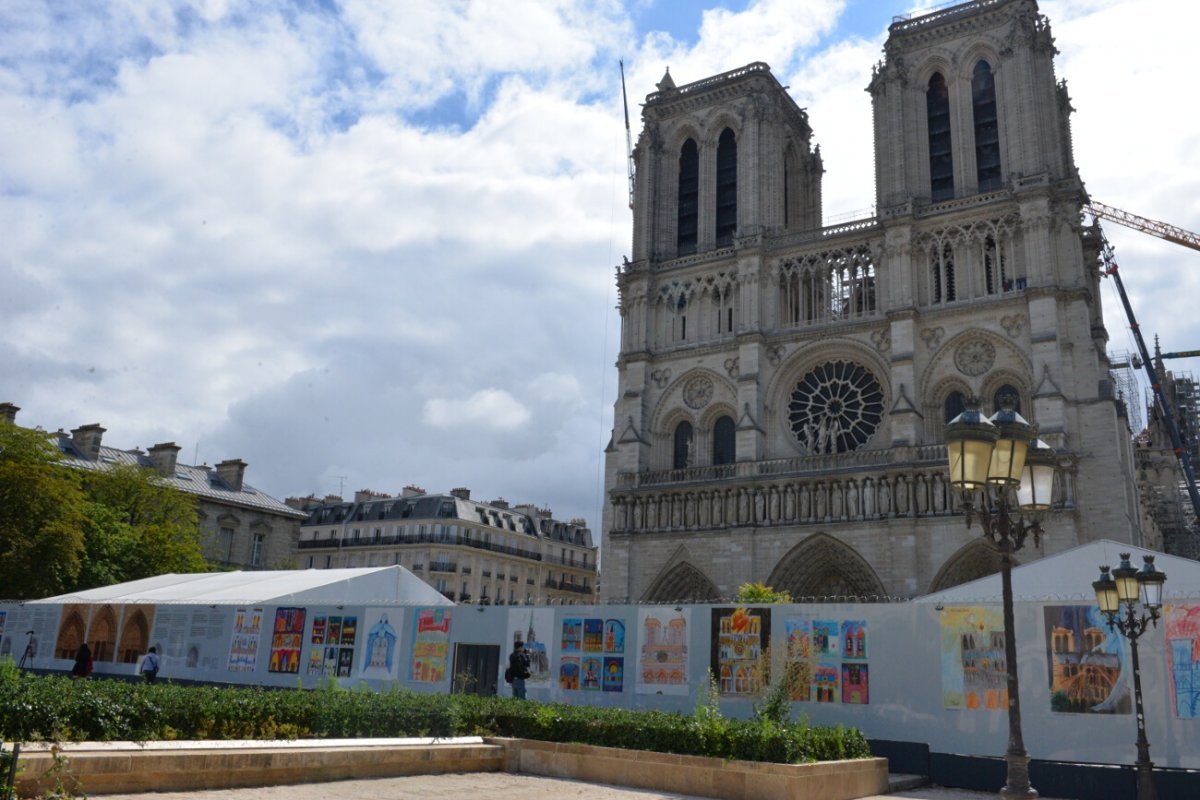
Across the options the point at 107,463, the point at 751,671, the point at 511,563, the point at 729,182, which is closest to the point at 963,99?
the point at 729,182

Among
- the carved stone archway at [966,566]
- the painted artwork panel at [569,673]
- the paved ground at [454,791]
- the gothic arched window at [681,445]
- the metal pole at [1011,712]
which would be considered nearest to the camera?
the metal pole at [1011,712]

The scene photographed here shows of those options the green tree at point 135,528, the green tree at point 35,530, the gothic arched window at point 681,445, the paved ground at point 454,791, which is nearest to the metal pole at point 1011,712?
the paved ground at point 454,791

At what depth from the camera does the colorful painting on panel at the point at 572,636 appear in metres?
17.6

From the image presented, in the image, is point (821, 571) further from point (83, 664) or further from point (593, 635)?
point (83, 664)

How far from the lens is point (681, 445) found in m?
38.5

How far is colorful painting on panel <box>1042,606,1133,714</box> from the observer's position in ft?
43.1

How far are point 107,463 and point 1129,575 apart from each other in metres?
45.3

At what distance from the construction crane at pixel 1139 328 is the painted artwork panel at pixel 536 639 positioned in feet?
150

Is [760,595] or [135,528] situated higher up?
[135,528]

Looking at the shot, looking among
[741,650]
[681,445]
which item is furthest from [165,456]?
[741,650]

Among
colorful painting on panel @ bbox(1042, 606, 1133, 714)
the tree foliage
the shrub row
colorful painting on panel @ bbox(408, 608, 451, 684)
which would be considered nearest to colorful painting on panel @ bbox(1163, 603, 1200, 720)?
colorful painting on panel @ bbox(1042, 606, 1133, 714)

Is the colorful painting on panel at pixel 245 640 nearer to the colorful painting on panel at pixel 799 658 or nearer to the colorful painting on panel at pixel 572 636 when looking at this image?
the colorful painting on panel at pixel 572 636

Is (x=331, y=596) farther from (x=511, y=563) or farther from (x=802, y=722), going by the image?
(x=511, y=563)

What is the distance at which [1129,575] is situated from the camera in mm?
11078
